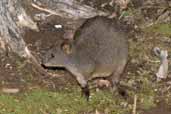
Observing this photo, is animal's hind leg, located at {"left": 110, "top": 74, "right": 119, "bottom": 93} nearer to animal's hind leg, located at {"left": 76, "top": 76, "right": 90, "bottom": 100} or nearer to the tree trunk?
animal's hind leg, located at {"left": 76, "top": 76, "right": 90, "bottom": 100}

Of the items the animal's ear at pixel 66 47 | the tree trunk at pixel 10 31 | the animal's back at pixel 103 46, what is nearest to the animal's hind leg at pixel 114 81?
the animal's back at pixel 103 46

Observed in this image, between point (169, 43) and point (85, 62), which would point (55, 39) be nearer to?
point (85, 62)

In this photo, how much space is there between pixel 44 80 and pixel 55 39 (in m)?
0.78

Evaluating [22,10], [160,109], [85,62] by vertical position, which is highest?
[22,10]

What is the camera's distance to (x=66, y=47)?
297 inches

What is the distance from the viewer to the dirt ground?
7.61 metres

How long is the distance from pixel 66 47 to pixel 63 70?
52 centimetres

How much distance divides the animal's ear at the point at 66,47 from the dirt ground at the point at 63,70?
0.50ft

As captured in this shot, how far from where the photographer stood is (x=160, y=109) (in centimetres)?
729

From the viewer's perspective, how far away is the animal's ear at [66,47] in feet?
24.7

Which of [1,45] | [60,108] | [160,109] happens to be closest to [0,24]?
[1,45]

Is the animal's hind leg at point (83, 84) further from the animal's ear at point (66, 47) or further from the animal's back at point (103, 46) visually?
the animal's ear at point (66, 47)

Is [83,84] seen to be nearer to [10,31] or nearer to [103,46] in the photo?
[103,46]

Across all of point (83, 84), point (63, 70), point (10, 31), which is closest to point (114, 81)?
point (83, 84)
